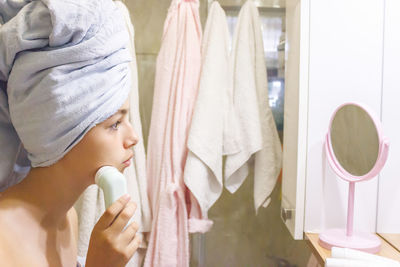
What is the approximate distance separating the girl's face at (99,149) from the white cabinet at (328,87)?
507 mm

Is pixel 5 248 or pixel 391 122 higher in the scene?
pixel 391 122

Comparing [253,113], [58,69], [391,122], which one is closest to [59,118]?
[58,69]

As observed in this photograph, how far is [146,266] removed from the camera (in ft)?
3.33

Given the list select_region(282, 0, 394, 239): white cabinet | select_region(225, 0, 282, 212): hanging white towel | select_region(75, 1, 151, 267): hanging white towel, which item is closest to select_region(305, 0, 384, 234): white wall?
select_region(282, 0, 394, 239): white cabinet

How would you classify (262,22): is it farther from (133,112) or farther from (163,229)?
(163,229)

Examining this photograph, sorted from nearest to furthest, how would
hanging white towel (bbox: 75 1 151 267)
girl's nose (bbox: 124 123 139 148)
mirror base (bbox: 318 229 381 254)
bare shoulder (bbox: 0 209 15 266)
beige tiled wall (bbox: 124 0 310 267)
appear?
bare shoulder (bbox: 0 209 15 266) → girl's nose (bbox: 124 123 139 148) → mirror base (bbox: 318 229 381 254) → hanging white towel (bbox: 75 1 151 267) → beige tiled wall (bbox: 124 0 310 267)

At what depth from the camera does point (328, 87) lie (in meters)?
0.91

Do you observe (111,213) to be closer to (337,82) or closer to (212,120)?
(212,120)

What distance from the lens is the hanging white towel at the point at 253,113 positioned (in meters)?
1.06

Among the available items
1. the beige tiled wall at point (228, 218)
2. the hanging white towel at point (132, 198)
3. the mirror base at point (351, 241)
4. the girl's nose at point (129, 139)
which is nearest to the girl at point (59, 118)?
the girl's nose at point (129, 139)

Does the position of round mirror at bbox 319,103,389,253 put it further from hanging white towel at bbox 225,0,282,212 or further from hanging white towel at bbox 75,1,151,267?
hanging white towel at bbox 75,1,151,267

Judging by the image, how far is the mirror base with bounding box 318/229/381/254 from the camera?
0.80 m

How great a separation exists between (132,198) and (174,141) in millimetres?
208

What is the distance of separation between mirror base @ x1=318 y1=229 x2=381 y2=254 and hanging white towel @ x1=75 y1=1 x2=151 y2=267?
1.69 feet
